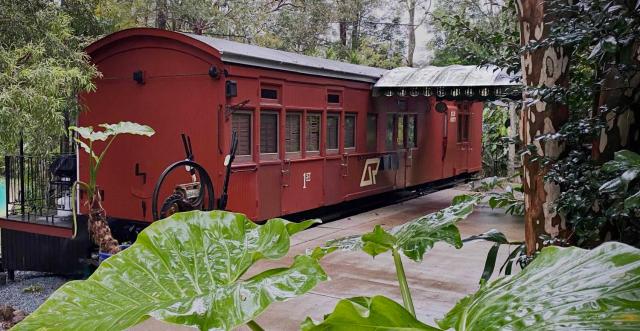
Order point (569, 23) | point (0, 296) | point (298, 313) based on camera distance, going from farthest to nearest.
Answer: point (0, 296)
point (298, 313)
point (569, 23)

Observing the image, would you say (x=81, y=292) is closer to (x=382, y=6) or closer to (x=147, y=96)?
(x=147, y=96)

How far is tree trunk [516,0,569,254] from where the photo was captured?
216cm

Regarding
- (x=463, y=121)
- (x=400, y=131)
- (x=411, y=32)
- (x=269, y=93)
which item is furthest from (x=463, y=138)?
(x=411, y=32)

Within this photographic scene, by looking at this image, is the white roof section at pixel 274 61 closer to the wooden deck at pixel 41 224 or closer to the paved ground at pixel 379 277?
the paved ground at pixel 379 277

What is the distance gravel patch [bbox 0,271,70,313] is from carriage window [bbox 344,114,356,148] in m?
4.47

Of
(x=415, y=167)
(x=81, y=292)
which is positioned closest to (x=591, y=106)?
(x=81, y=292)

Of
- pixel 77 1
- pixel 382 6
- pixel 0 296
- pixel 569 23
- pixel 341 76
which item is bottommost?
pixel 0 296

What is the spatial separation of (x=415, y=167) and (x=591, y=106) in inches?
342

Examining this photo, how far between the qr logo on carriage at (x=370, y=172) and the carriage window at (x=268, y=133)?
2.35 metres

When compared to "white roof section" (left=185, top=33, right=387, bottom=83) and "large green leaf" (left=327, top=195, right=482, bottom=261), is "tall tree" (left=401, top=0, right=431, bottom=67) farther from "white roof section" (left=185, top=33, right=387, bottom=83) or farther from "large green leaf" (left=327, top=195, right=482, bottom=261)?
"large green leaf" (left=327, top=195, right=482, bottom=261)

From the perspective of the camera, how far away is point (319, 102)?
26.0 feet

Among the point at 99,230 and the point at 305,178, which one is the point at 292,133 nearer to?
the point at 305,178

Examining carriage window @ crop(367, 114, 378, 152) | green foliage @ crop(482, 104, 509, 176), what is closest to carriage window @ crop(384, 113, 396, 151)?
carriage window @ crop(367, 114, 378, 152)

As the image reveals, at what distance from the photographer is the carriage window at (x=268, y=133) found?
696 centimetres
